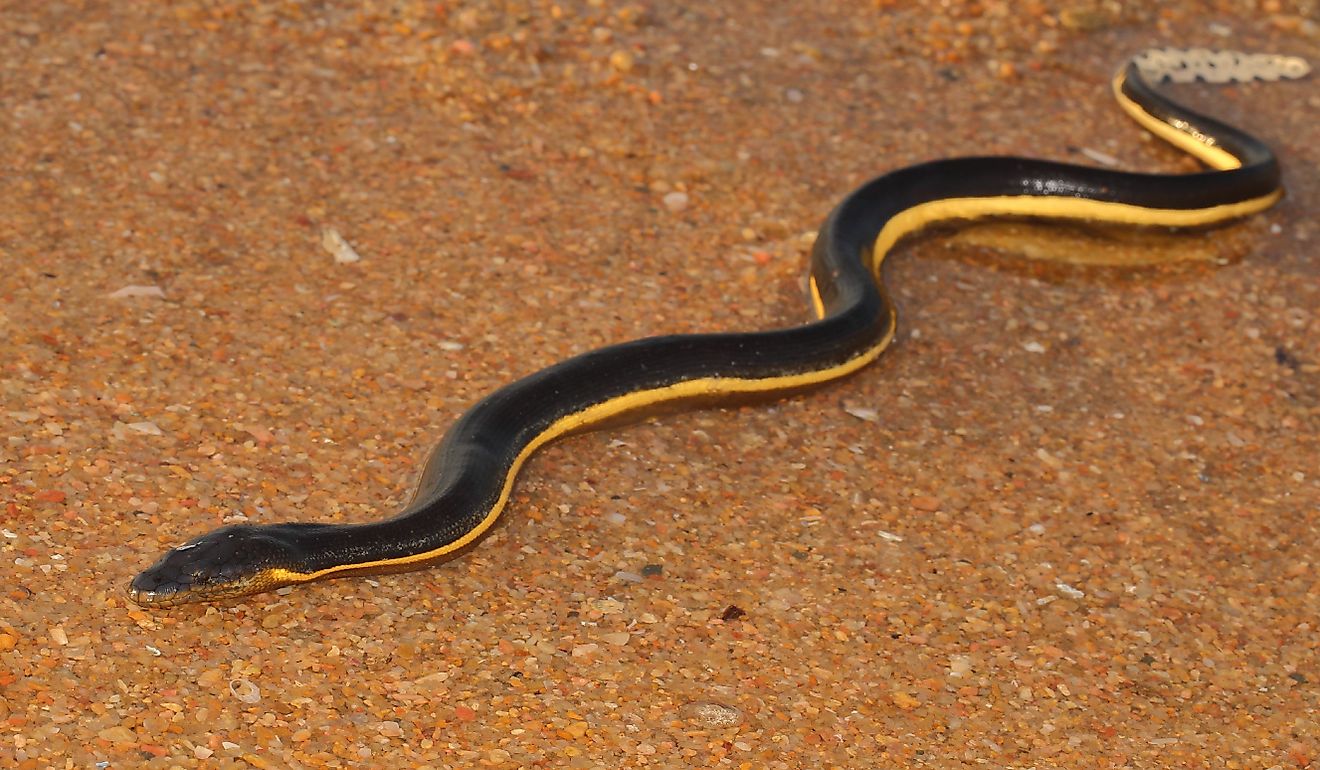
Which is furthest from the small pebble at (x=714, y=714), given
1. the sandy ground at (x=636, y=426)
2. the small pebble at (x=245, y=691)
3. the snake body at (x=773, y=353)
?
the small pebble at (x=245, y=691)

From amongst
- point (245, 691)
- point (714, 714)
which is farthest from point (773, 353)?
point (245, 691)

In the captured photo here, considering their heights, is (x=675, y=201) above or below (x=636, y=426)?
above

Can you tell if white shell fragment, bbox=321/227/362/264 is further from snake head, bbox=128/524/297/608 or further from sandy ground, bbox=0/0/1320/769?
snake head, bbox=128/524/297/608

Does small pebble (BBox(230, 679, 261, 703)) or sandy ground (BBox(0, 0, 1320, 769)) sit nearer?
small pebble (BBox(230, 679, 261, 703))

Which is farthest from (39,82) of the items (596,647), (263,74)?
(596,647)

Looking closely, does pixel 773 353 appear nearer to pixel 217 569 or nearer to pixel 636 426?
pixel 636 426

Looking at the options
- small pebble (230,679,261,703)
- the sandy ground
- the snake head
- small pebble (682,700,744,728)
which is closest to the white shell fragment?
the sandy ground
